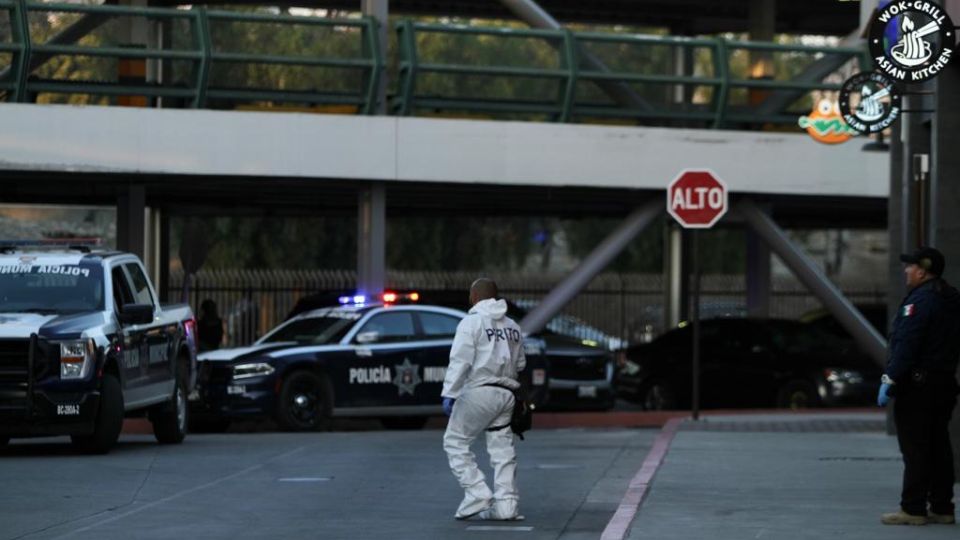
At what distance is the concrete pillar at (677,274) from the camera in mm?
36500

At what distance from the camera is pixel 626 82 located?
29141 millimetres

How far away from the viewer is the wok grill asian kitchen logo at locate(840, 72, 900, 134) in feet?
65.3

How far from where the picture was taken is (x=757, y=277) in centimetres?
3531

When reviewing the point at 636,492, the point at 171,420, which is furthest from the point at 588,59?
the point at 636,492

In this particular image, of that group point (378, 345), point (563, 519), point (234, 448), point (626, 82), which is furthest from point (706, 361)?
point (563, 519)

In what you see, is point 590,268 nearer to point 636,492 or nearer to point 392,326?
point 392,326

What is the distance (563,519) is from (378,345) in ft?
36.7

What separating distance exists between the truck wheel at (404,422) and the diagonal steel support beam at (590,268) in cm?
354

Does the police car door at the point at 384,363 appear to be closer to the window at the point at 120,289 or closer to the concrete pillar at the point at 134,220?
the window at the point at 120,289

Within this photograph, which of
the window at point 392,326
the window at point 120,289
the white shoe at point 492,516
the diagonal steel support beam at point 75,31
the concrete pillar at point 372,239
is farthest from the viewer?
the concrete pillar at point 372,239

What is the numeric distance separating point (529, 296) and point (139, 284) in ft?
81.9

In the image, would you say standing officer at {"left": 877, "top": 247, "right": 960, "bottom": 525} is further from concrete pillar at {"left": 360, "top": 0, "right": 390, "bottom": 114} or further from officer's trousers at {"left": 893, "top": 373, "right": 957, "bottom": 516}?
concrete pillar at {"left": 360, "top": 0, "right": 390, "bottom": 114}

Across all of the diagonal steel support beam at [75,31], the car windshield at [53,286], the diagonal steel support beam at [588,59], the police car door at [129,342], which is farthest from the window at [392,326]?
the diagonal steel support beam at [75,31]

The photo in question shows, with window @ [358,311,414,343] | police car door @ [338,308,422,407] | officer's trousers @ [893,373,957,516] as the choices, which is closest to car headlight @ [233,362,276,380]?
police car door @ [338,308,422,407]
